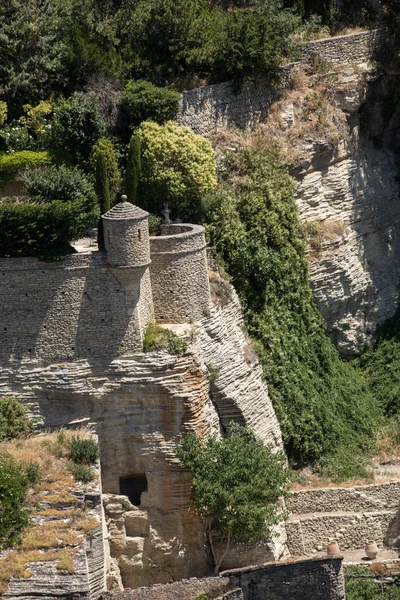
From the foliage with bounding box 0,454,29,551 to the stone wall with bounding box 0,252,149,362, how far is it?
3361 mm

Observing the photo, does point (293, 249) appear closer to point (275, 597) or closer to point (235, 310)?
point (235, 310)

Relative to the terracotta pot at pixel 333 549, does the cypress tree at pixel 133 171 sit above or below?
above

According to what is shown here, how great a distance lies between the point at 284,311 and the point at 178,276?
4.78 meters

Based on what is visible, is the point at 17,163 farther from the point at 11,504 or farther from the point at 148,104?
the point at 11,504

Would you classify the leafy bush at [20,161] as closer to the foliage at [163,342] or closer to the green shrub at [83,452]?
the foliage at [163,342]

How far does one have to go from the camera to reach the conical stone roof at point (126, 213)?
33.3m

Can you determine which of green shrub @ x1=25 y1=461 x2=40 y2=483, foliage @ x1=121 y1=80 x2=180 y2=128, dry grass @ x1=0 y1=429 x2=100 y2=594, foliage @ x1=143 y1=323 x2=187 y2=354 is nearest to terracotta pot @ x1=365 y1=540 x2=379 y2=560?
foliage @ x1=143 y1=323 x2=187 y2=354

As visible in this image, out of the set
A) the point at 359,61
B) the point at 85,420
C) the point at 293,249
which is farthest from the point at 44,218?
the point at 359,61

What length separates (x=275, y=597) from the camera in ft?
105

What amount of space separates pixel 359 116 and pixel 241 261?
8.13m

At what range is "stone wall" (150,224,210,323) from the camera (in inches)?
1363

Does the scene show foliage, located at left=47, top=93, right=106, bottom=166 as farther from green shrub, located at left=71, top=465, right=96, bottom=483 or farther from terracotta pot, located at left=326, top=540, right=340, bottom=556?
terracotta pot, located at left=326, top=540, right=340, bottom=556

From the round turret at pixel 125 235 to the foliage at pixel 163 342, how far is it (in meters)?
1.74

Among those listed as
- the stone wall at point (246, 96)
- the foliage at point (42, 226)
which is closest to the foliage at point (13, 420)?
the foliage at point (42, 226)
